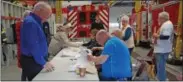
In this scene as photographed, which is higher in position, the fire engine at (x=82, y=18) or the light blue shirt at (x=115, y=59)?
the fire engine at (x=82, y=18)

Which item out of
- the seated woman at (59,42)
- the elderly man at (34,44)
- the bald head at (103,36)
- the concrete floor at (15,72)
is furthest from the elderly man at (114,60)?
the concrete floor at (15,72)

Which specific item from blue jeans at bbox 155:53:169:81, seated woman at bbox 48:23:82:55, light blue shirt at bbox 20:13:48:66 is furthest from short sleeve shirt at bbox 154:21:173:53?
light blue shirt at bbox 20:13:48:66

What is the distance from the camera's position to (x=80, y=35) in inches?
575

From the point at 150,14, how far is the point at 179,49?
15.7ft

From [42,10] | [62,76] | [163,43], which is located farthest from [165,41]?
[62,76]

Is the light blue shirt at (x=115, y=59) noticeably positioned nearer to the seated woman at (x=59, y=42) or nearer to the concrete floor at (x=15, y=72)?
the seated woman at (x=59, y=42)

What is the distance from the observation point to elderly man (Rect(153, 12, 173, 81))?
7.09m

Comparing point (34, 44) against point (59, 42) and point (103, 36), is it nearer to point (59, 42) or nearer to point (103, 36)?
point (103, 36)

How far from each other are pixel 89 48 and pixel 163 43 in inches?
→ 55.9

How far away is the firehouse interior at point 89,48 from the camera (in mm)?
4363

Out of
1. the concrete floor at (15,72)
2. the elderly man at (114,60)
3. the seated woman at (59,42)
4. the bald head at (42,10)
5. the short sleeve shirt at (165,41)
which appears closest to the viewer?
the elderly man at (114,60)

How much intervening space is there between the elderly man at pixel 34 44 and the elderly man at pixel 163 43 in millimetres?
3010

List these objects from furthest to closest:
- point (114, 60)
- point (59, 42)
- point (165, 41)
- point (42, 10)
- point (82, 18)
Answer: point (82, 18)
point (59, 42)
point (165, 41)
point (42, 10)
point (114, 60)

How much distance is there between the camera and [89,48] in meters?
7.23
